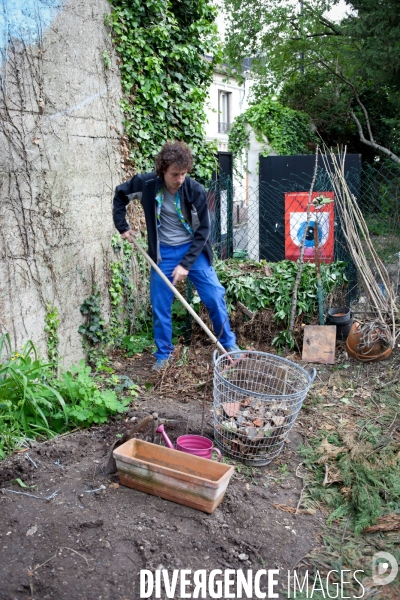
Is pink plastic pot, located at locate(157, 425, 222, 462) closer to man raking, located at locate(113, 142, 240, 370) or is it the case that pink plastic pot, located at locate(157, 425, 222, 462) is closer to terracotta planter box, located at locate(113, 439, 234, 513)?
terracotta planter box, located at locate(113, 439, 234, 513)

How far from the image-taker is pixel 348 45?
628 inches

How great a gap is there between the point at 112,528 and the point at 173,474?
416mm

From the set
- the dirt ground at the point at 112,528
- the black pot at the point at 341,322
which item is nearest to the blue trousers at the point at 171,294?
the black pot at the point at 341,322

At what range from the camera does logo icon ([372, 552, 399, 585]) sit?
245 centimetres

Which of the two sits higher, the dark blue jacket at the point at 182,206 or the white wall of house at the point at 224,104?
the white wall of house at the point at 224,104

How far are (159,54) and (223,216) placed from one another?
237 centimetres

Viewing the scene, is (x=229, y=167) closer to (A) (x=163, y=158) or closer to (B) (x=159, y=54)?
(B) (x=159, y=54)

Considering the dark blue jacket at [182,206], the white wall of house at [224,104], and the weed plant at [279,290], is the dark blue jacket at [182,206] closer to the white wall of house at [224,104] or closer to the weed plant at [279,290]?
the weed plant at [279,290]

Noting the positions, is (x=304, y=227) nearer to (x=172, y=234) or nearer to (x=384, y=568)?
(x=172, y=234)

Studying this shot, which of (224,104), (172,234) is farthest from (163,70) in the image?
(224,104)

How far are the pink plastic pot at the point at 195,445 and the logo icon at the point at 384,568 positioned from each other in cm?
107

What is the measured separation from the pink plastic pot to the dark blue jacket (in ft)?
5.48

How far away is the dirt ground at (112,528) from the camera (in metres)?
2.35

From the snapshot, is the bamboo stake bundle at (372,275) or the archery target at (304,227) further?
the archery target at (304,227)
